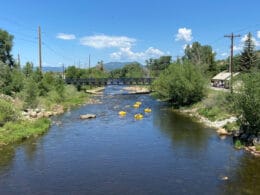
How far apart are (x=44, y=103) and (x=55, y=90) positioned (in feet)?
36.4

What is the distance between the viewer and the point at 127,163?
2409cm

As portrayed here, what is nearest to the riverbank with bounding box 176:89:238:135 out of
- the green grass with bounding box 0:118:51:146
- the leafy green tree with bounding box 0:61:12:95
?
the green grass with bounding box 0:118:51:146

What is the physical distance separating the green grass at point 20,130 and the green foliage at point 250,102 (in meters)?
20.3

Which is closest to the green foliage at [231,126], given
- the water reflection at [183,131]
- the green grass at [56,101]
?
the water reflection at [183,131]

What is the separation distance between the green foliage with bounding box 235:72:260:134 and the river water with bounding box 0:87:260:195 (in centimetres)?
268

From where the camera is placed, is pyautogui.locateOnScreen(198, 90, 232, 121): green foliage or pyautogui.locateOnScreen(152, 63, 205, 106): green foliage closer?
pyautogui.locateOnScreen(198, 90, 232, 121): green foliage

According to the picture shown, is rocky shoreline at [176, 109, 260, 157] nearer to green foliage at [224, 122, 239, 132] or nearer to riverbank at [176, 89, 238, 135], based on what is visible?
riverbank at [176, 89, 238, 135]

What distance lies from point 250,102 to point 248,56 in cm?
4960

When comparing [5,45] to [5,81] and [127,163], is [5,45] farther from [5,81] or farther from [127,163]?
[127,163]

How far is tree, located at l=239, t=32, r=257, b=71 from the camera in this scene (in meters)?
73.4

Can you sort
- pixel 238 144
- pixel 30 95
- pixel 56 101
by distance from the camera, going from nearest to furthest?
pixel 238 144 → pixel 30 95 → pixel 56 101

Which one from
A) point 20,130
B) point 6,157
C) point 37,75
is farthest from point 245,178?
point 37,75

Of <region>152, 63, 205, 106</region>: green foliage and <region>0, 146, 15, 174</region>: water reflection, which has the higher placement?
<region>152, 63, 205, 106</region>: green foliage

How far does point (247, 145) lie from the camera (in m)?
→ 28.2
